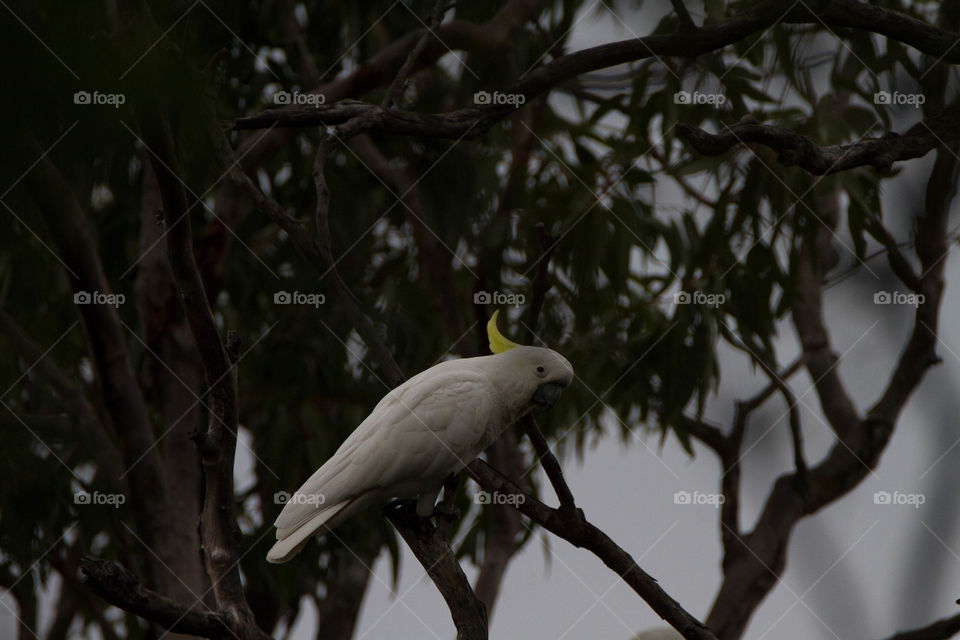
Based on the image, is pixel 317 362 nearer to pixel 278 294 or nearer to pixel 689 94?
pixel 278 294

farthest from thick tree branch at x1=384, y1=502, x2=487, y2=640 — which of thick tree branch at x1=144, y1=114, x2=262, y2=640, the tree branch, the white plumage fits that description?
the tree branch

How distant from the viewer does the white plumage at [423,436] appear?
2.00 meters

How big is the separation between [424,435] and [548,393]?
0.97ft

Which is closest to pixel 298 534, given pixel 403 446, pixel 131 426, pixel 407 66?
pixel 403 446

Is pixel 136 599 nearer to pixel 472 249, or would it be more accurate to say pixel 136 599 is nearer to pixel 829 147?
pixel 829 147

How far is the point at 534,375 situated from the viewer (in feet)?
7.13

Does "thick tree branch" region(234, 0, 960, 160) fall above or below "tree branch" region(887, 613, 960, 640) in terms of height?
above

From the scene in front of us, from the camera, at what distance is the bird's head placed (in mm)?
2148

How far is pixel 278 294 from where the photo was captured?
347 centimetres

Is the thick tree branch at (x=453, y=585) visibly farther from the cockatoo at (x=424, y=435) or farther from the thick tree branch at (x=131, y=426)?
the thick tree branch at (x=131, y=426)

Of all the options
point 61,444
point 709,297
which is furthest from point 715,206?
point 61,444

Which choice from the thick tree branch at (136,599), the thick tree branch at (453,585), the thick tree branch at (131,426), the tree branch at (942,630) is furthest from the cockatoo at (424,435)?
the thick tree branch at (131,426)

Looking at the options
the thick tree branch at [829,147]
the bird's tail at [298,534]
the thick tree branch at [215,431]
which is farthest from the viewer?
the bird's tail at [298,534]

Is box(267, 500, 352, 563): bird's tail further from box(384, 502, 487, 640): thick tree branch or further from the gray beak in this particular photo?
the gray beak
